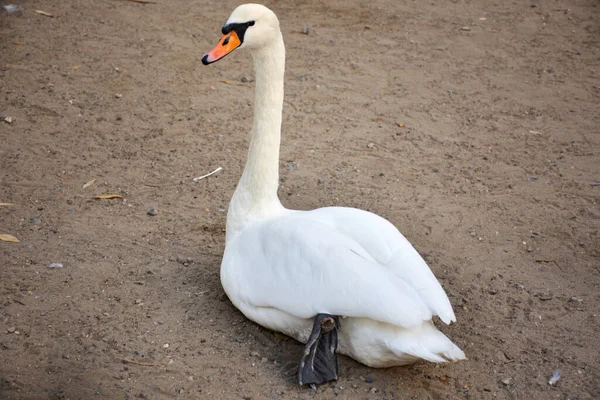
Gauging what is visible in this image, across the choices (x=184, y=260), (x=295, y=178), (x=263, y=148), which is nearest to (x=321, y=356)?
(x=263, y=148)

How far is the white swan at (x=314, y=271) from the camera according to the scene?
346 cm

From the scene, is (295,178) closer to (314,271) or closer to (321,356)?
(314,271)

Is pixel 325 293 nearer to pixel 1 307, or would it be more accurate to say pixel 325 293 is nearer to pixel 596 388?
pixel 596 388

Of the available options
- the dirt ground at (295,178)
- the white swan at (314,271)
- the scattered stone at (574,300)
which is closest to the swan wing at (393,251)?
the white swan at (314,271)

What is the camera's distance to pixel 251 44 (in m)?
3.87

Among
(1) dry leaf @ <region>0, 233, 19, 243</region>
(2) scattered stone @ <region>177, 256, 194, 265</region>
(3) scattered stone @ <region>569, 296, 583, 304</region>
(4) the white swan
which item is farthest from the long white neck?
(3) scattered stone @ <region>569, 296, 583, 304</region>

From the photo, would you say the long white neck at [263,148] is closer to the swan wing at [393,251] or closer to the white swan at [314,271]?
the white swan at [314,271]

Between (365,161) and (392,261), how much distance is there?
223cm

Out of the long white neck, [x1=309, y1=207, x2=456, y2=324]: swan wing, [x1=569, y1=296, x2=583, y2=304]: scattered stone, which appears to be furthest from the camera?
[x1=569, y1=296, x2=583, y2=304]: scattered stone

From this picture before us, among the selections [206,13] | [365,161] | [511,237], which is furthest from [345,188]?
[206,13]

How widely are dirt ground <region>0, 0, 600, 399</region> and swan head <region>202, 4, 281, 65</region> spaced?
1436 millimetres

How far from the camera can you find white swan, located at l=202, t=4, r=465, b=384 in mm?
3465

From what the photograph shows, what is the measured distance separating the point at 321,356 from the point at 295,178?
223cm

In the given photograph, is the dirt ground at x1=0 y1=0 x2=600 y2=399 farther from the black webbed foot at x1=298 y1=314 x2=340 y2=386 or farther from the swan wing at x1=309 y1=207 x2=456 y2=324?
the swan wing at x1=309 y1=207 x2=456 y2=324
